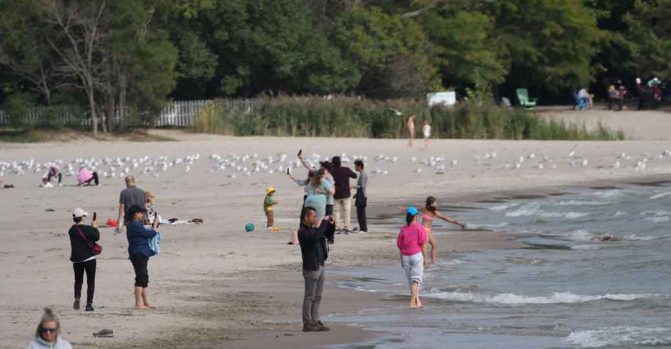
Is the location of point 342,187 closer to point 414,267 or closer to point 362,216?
point 362,216

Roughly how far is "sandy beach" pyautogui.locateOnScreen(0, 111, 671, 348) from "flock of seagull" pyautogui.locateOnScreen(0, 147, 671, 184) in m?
0.14

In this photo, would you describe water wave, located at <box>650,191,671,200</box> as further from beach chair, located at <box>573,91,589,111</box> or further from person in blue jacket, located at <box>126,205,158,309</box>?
beach chair, located at <box>573,91,589,111</box>

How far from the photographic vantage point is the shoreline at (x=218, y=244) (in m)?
15.0

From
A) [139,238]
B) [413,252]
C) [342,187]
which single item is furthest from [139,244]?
[342,187]

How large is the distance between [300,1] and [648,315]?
41870 mm

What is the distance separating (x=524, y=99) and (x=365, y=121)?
538 inches

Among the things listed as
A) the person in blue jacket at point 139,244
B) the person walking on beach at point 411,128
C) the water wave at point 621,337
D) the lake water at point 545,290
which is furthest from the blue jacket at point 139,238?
the person walking on beach at point 411,128

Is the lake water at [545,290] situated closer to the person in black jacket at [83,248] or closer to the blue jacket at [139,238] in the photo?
the blue jacket at [139,238]

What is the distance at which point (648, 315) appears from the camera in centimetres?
1609

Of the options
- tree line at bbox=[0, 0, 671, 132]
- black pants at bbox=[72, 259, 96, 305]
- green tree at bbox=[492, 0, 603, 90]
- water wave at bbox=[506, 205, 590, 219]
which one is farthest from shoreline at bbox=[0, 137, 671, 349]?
green tree at bbox=[492, 0, 603, 90]

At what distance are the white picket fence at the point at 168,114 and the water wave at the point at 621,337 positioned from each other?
3641 centimetres

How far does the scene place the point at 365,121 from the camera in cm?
5106

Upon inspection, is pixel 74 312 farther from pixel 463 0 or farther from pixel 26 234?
pixel 463 0

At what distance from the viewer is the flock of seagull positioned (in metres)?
37.8
